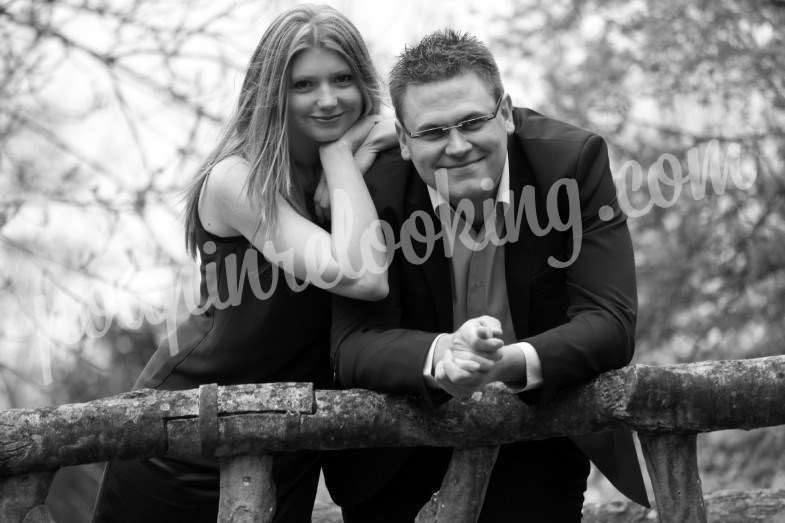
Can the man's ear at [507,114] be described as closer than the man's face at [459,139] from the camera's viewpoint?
No

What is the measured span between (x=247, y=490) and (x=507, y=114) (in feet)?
3.85

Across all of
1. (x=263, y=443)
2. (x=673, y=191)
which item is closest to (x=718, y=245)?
(x=673, y=191)

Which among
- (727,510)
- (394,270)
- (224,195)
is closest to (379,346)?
(394,270)

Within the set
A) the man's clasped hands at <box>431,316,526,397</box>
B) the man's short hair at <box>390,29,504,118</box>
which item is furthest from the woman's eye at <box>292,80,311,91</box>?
the man's clasped hands at <box>431,316,526,397</box>

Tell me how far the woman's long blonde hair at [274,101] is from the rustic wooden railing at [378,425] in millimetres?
738

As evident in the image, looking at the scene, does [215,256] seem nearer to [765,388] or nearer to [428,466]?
[428,466]

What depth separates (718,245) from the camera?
25.5ft

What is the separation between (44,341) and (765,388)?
3.91 metres

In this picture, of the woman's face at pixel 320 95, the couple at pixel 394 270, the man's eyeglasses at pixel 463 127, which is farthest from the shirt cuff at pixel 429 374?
the woman's face at pixel 320 95

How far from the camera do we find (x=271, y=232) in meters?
3.24

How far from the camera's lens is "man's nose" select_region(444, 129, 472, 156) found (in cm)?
296

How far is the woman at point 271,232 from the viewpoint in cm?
330

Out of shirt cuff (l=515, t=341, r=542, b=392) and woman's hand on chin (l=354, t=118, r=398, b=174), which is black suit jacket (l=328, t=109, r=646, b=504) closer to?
shirt cuff (l=515, t=341, r=542, b=392)

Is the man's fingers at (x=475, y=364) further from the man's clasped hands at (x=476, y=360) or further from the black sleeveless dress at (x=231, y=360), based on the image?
the black sleeveless dress at (x=231, y=360)
